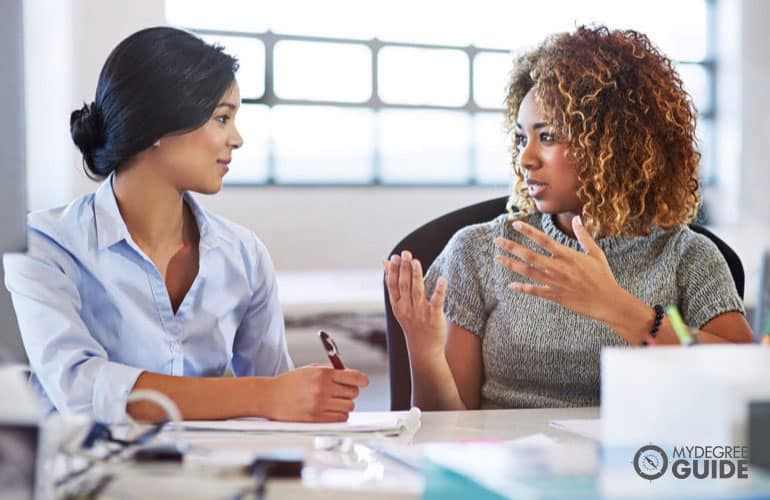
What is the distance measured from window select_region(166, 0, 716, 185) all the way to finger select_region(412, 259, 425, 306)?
9.56ft

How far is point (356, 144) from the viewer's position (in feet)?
14.5

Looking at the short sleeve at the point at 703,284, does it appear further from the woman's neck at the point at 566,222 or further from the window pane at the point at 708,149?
the window pane at the point at 708,149

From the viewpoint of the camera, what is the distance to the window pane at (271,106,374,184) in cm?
428

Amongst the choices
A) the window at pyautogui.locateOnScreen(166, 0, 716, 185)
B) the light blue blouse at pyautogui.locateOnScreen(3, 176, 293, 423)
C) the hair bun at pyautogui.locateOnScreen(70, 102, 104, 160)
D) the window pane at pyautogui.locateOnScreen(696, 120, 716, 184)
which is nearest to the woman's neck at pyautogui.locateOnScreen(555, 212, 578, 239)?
the light blue blouse at pyautogui.locateOnScreen(3, 176, 293, 423)

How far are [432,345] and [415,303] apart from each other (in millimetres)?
93

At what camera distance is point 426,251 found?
1650 mm

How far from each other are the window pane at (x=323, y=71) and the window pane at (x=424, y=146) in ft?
0.62

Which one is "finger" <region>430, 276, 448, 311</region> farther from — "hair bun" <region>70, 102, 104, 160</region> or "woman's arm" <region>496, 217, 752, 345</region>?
"hair bun" <region>70, 102, 104, 160</region>

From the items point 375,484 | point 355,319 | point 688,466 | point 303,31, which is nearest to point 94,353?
point 375,484

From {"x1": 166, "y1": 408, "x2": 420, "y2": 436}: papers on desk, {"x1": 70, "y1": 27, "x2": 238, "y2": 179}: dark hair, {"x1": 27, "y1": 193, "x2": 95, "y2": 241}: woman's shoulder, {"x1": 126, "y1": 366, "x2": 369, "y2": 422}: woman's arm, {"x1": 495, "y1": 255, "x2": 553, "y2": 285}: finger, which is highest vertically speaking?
{"x1": 70, "y1": 27, "x2": 238, "y2": 179}: dark hair

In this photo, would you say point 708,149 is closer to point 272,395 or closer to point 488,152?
point 488,152

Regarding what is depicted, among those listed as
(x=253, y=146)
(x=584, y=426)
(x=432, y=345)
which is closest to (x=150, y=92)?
(x=432, y=345)

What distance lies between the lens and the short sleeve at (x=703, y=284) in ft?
4.59

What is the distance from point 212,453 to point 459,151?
382 cm
